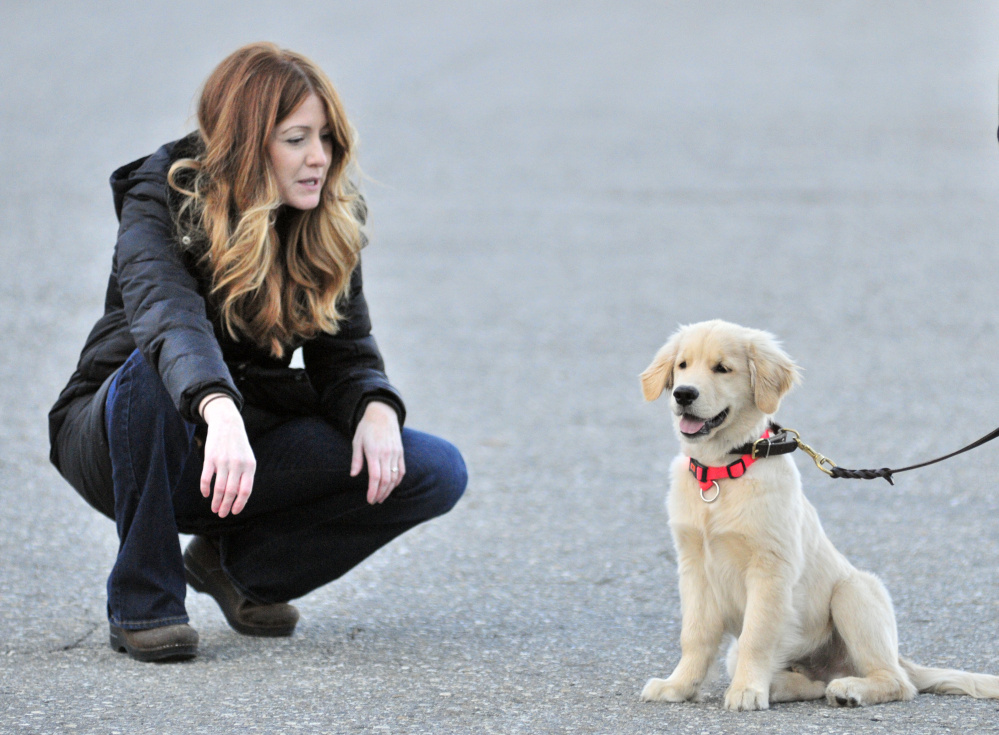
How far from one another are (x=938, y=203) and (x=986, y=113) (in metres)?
6.24

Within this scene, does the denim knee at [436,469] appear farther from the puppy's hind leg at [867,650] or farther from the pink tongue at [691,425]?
the puppy's hind leg at [867,650]

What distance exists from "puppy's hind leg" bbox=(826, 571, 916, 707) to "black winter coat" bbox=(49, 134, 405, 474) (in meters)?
1.41

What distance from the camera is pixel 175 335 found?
125 inches

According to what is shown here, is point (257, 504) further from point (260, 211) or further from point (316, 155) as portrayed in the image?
point (316, 155)

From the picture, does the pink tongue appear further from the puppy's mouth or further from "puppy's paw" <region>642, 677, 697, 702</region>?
"puppy's paw" <region>642, 677, 697, 702</region>

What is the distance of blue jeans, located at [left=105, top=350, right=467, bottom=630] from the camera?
3367mm

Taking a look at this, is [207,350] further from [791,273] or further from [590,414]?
[791,273]

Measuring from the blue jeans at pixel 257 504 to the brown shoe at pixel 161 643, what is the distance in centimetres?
3

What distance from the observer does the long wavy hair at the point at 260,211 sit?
342cm

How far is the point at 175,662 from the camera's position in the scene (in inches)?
133

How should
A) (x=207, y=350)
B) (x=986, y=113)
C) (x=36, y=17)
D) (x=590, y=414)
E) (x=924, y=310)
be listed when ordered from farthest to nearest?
1. (x=36, y=17)
2. (x=986, y=113)
3. (x=924, y=310)
4. (x=590, y=414)
5. (x=207, y=350)

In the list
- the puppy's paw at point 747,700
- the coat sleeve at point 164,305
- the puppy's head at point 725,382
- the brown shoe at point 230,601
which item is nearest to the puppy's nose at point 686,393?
the puppy's head at point 725,382

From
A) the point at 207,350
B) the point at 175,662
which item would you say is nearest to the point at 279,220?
the point at 207,350

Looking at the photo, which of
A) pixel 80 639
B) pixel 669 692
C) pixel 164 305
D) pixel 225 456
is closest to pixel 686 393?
pixel 669 692
